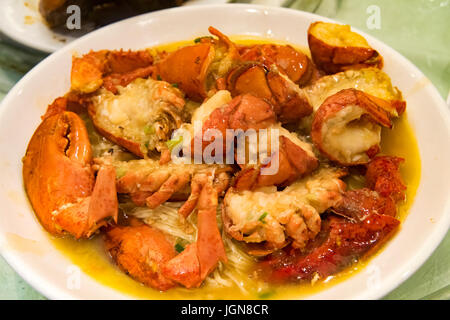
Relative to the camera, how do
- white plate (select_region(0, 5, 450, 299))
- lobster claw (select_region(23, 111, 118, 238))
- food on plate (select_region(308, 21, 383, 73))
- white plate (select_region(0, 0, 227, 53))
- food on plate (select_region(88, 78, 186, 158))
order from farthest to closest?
1. white plate (select_region(0, 0, 227, 53))
2. food on plate (select_region(308, 21, 383, 73))
3. food on plate (select_region(88, 78, 186, 158))
4. lobster claw (select_region(23, 111, 118, 238))
5. white plate (select_region(0, 5, 450, 299))

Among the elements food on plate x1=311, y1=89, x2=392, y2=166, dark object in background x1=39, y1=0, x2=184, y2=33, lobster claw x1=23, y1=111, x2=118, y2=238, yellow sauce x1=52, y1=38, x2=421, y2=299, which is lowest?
yellow sauce x1=52, y1=38, x2=421, y2=299

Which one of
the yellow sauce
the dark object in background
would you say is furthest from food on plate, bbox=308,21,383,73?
the dark object in background

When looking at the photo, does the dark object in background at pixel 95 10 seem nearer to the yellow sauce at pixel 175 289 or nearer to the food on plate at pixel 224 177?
the food on plate at pixel 224 177

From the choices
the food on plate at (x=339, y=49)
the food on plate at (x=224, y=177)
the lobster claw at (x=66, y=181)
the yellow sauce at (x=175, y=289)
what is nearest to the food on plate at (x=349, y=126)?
the food on plate at (x=224, y=177)

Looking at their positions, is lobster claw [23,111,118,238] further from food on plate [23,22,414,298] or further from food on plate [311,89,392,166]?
food on plate [311,89,392,166]

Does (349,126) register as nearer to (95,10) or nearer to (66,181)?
(66,181)
